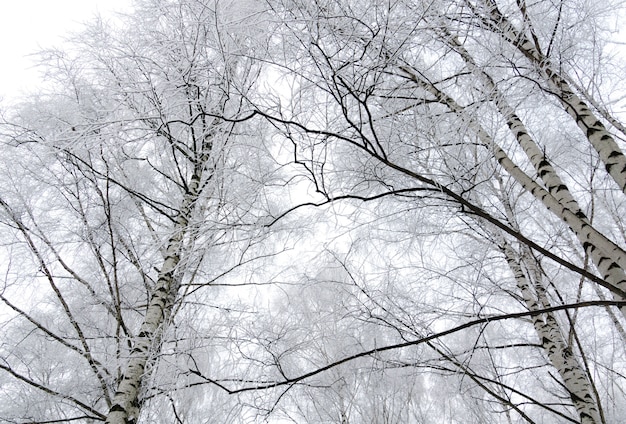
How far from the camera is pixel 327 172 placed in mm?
1644

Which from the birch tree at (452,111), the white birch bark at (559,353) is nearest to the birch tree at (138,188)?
the birch tree at (452,111)

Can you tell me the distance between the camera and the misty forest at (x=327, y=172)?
1.54 metres

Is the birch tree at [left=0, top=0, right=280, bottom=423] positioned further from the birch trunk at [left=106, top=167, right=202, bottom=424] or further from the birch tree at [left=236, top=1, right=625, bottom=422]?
the birch tree at [left=236, top=1, right=625, bottom=422]

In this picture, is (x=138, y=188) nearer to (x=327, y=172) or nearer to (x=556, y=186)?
(x=327, y=172)

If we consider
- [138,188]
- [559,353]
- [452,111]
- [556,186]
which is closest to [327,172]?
[452,111]

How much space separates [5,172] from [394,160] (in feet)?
9.68

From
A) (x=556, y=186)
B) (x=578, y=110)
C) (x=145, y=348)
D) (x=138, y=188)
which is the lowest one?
(x=145, y=348)

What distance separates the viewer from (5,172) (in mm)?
3088

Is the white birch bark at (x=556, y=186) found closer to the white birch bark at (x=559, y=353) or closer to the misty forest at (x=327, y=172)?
the misty forest at (x=327, y=172)

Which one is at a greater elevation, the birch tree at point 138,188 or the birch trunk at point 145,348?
the birch tree at point 138,188

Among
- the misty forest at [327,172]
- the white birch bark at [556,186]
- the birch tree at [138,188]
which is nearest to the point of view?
the white birch bark at [556,186]

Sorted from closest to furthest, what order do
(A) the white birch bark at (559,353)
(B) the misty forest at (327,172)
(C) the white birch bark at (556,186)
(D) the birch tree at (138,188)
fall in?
(C) the white birch bark at (556,186) → (B) the misty forest at (327,172) → (D) the birch tree at (138,188) → (A) the white birch bark at (559,353)

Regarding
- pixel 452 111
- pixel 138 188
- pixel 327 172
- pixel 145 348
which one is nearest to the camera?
pixel 452 111

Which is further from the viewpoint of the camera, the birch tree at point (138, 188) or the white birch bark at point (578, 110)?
the birch tree at point (138, 188)
